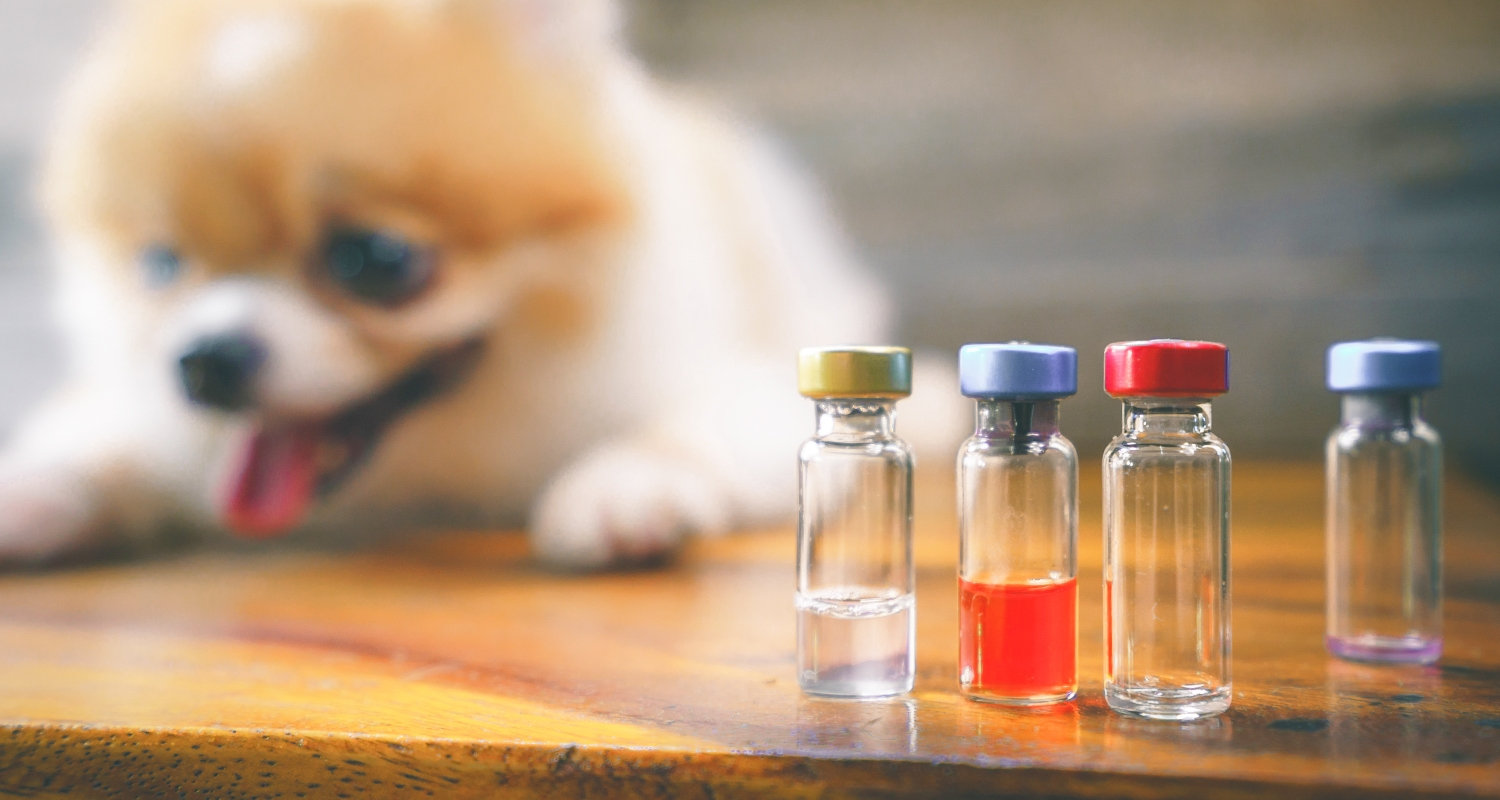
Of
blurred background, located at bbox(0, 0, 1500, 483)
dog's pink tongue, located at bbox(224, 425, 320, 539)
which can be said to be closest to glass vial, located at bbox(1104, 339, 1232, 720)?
dog's pink tongue, located at bbox(224, 425, 320, 539)

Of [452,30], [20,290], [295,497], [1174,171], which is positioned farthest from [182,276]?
[1174,171]

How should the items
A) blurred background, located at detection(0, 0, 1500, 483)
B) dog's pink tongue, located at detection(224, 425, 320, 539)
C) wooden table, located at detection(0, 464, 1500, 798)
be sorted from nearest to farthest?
wooden table, located at detection(0, 464, 1500, 798), dog's pink tongue, located at detection(224, 425, 320, 539), blurred background, located at detection(0, 0, 1500, 483)

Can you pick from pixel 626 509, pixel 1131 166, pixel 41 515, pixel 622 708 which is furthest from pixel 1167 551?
pixel 1131 166

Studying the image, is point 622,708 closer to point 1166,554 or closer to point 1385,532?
point 1166,554

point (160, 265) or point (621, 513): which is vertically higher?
point (160, 265)

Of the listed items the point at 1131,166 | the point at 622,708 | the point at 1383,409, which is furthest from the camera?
the point at 1131,166

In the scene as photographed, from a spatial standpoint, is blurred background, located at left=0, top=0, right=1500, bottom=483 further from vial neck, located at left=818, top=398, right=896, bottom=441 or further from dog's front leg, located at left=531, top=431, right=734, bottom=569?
vial neck, located at left=818, top=398, right=896, bottom=441

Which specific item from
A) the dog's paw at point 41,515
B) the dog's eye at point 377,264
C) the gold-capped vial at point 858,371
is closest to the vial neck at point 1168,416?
the gold-capped vial at point 858,371

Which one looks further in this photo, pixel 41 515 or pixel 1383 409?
pixel 41 515
